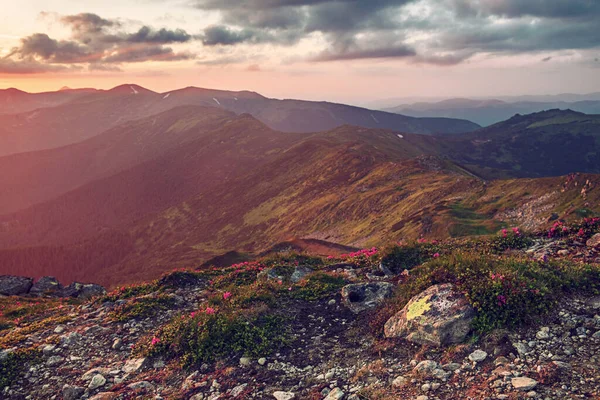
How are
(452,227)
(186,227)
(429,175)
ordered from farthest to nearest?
(186,227) < (429,175) < (452,227)

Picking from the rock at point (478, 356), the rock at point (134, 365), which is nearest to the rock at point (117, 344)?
the rock at point (134, 365)

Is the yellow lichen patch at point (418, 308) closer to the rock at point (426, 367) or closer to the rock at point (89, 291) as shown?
the rock at point (426, 367)

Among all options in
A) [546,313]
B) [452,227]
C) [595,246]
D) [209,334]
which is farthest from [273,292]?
[452,227]

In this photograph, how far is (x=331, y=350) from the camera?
37.8 feet

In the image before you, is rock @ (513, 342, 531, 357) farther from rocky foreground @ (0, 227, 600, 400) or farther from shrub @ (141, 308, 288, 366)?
shrub @ (141, 308, 288, 366)

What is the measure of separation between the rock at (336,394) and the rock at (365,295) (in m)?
4.43

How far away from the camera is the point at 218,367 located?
11305 mm

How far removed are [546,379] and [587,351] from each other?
5.78 feet

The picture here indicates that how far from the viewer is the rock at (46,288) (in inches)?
1193

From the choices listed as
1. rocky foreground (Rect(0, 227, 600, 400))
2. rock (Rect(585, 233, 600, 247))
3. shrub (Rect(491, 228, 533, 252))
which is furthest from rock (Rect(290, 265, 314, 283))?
rock (Rect(585, 233, 600, 247))

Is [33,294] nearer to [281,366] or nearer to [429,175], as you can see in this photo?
[281,366]

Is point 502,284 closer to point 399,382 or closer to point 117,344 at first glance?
point 399,382

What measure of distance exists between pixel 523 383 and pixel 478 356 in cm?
141

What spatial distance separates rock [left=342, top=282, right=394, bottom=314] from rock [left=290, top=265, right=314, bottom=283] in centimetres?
360
